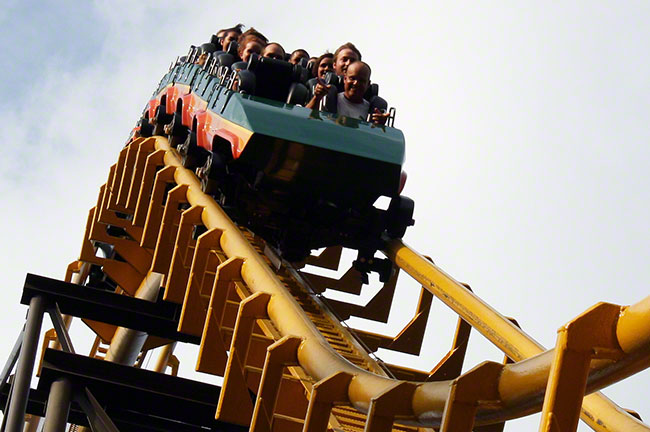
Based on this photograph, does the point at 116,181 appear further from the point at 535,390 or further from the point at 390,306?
the point at 535,390

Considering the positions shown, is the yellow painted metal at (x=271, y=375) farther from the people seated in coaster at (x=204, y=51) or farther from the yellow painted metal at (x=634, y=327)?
the people seated in coaster at (x=204, y=51)

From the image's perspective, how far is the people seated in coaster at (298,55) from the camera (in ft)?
29.6

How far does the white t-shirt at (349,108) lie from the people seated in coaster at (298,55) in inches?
75.8

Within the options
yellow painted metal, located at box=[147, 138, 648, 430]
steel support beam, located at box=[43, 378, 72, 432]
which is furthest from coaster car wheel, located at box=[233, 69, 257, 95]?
steel support beam, located at box=[43, 378, 72, 432]

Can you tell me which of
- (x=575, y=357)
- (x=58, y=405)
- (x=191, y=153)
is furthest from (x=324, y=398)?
(x=191, y=153)

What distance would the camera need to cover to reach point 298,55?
9.11m

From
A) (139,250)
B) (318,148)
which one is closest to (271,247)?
(318,148)

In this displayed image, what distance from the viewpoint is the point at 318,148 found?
6039 millimetres

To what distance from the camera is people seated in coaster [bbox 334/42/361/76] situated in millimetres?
8078

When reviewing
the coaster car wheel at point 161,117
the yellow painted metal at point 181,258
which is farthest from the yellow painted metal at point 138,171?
the yellow painted metal at point 181,258

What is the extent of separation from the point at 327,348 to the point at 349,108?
3934 mm

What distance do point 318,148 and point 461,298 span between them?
61.6 inches

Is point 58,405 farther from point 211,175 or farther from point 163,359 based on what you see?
point 163,359

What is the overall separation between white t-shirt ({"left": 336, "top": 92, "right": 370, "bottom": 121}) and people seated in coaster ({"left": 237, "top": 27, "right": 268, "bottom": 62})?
56.9 inches
